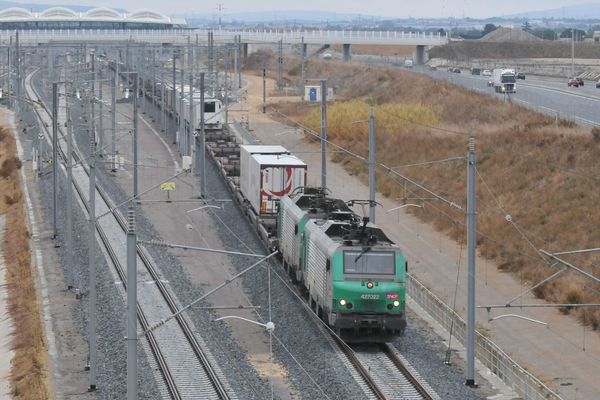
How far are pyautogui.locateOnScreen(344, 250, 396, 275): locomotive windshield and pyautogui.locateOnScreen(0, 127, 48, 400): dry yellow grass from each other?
7065 millimetres

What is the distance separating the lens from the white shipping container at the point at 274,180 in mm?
41438

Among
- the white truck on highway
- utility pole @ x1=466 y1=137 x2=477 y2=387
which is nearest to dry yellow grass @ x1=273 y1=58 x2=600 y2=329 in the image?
the white truck on highway

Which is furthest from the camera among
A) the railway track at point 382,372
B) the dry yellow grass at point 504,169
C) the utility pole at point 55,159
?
the dry yellow grass at point 504,169

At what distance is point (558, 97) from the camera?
264 feet

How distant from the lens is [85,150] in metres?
68.7

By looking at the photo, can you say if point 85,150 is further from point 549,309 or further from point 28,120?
point 549,309

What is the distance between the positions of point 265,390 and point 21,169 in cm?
4479

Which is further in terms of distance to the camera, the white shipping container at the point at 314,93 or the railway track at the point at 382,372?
the white shipping container at the point at 314,93

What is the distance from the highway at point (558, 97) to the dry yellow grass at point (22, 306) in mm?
27069

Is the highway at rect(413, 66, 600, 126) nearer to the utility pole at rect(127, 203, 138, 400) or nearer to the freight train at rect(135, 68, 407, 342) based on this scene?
the freight train at rect(135, 68, 407, 342)

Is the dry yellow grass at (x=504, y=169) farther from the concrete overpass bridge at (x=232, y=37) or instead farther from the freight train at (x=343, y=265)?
the concrete overpass bridge at (x=232, y=37)

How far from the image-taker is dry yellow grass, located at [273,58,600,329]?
41219mm

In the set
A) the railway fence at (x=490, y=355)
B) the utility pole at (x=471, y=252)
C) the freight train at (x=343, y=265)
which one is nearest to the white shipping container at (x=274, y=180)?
the freight train at (x=343, y=265)

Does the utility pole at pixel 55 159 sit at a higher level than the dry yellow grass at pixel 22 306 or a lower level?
higher
